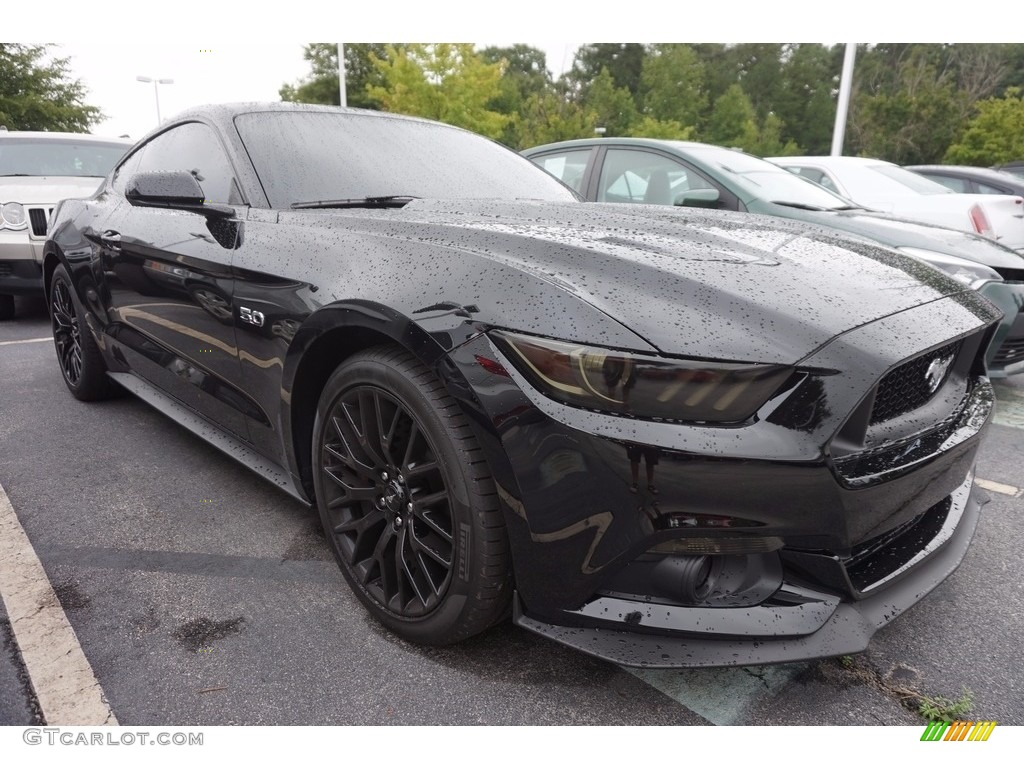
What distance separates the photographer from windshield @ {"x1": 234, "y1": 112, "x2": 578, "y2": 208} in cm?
231

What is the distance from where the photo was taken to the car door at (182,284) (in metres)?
2.28

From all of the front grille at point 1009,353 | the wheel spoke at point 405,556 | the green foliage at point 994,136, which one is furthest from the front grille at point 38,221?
the green foliage at point 994,136

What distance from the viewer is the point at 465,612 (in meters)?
1.60

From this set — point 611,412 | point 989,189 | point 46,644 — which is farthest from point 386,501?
point 989,189

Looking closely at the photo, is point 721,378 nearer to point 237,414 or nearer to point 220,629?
point 220,629

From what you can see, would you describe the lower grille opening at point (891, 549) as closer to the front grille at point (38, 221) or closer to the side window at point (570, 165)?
the side window at point (570, 165)

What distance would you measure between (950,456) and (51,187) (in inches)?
277

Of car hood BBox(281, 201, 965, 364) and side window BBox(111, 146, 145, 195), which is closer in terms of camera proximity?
car hood BBox(281, 201, 965, 364)

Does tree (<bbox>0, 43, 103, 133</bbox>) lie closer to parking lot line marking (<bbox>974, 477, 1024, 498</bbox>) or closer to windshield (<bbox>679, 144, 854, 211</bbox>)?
windshield (<bbox>679, 144, 854, 211</bbox>)

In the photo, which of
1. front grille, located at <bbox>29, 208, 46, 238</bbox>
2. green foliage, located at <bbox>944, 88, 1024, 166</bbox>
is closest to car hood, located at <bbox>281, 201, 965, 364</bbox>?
front grille, located at <bbox>29, 208, 46, 238</bbox>

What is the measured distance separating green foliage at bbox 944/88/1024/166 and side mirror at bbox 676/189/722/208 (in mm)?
24309

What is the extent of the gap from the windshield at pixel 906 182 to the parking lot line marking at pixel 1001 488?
3.85 m

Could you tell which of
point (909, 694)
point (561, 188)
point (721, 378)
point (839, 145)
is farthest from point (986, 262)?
point (839, 145)

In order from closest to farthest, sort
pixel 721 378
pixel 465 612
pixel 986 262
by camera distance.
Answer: pixel 721 378, pixel 465 612, pixel 986 262
